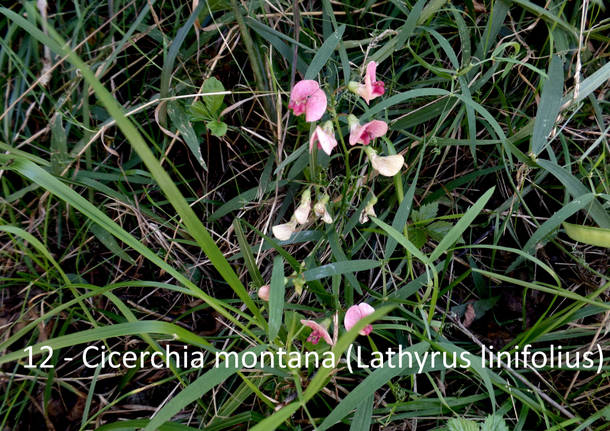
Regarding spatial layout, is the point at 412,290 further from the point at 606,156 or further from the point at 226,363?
the point at 606,156

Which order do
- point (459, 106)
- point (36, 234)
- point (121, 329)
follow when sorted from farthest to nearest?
point (36, 234), point (459, 106), point (121, 329)

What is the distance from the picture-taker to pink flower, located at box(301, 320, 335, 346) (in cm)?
117

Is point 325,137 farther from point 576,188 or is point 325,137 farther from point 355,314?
point 576,188

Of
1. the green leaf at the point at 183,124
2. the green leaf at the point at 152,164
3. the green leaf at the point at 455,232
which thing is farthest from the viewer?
the green leaf at the point at 183,124

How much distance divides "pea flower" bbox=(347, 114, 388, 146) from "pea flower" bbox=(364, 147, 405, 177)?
32 mm

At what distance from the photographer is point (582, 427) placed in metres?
1.32

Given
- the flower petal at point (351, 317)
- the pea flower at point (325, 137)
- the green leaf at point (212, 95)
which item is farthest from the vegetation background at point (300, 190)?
the pea flower at point (325, 137)

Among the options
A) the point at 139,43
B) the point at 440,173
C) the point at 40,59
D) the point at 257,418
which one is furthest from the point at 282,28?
the point at 257,418

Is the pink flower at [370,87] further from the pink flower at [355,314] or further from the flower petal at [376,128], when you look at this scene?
the pink flower at [355,314]

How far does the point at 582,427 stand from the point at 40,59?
2022mm

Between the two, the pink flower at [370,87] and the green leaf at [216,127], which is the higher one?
the pink flower at [370,87]

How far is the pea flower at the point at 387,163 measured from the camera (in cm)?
117

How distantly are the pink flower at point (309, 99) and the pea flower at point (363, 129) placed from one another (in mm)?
75

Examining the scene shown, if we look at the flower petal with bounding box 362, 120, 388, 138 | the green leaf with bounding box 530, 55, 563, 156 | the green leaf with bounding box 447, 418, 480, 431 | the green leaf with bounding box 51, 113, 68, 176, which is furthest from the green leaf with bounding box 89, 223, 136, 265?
the green leaf with bounding box 530, 55, 563, 156
